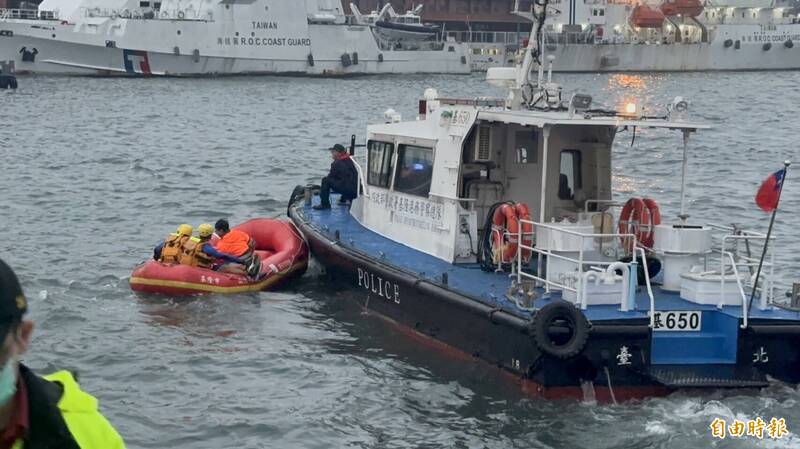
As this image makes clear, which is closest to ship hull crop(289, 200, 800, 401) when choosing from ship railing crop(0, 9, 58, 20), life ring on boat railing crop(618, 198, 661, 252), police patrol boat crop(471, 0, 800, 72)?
life ring on boat railing crop(618, 198, 661, 252)

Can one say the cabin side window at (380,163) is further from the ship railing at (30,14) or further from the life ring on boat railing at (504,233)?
the ship railing at (30,14)

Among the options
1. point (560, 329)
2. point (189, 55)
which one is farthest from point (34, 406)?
point (189, 55)

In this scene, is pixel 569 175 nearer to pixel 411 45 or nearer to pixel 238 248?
pixel 238 248

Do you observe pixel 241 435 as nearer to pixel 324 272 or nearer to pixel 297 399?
pixel 297 399

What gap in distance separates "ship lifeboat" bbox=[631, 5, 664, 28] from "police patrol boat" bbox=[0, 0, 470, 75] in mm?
27585

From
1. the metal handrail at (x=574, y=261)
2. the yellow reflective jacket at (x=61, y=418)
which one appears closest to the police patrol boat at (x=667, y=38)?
the metal handrail at (x=574, y=261)

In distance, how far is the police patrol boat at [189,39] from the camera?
236 ft

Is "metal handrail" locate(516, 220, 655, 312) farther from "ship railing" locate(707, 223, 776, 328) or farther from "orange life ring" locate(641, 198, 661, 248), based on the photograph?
"orange life ring" locate(641, 198, 661, 248)

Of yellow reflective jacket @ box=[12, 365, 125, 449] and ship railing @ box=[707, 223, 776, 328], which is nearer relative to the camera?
yellow reflective jacket @ box=[12, 365, 125, 449]

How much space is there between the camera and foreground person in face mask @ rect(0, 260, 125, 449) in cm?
313

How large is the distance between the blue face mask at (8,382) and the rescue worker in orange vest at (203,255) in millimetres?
14038

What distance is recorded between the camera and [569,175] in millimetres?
14500

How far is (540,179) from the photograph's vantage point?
1449cm

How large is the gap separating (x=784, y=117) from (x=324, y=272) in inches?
1569
